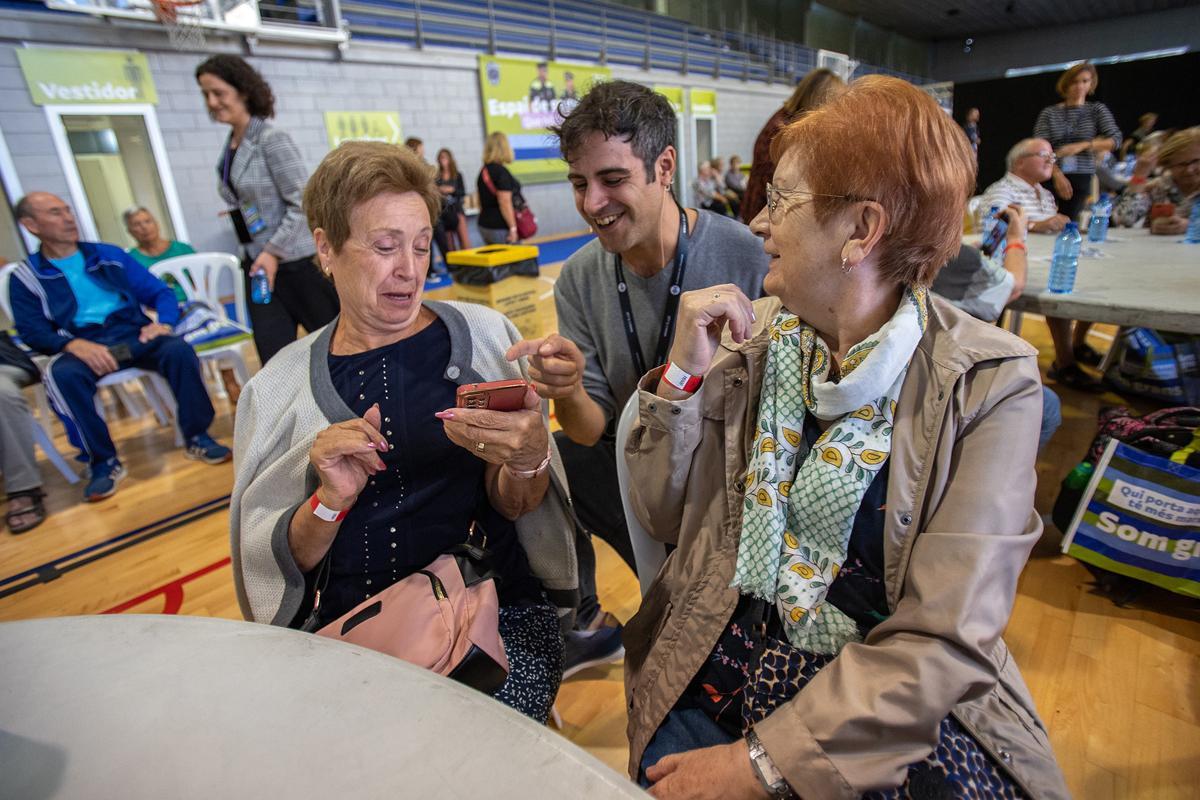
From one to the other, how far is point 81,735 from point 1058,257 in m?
3.03

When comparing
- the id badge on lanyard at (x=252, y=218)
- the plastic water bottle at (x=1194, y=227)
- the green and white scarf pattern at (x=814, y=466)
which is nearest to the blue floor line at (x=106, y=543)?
the id badge on lanyard at (x=252, y=218)

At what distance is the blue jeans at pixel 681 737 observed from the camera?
103cm

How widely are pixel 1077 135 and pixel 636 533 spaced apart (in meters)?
5.47

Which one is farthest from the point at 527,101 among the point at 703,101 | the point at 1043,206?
the point at 1043,206

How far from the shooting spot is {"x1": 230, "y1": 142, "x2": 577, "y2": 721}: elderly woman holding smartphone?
123cm

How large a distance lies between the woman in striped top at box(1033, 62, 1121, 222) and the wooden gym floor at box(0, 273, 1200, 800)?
2.01m

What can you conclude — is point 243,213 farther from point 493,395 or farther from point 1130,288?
point 1130,288

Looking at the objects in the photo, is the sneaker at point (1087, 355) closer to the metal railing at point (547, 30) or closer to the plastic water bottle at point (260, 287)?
the plastic water bottle at point (260, 287)

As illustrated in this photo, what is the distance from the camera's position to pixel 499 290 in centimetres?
463

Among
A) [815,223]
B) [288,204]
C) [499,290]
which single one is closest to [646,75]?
[499,290]

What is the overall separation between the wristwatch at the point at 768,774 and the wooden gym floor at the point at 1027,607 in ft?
2.89

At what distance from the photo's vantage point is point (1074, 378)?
3740 mm

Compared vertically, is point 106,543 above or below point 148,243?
below

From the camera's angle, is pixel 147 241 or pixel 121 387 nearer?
pixel 121 387
